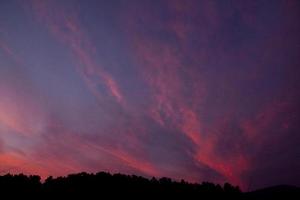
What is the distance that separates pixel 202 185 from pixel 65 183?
28.2m

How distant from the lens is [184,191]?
195 feet

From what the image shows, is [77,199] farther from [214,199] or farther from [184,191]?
[214,199]

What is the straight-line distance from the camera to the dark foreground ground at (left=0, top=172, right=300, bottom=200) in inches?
2009

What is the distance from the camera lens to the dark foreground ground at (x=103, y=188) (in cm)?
5103

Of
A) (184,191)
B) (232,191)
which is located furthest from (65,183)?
(232,191)

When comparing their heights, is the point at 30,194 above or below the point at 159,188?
below

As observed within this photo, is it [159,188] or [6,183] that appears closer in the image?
[6,183]

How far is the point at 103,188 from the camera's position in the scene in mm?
53562

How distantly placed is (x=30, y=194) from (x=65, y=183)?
20.9ft

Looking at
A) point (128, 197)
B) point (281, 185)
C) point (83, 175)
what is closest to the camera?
point (128, 197)

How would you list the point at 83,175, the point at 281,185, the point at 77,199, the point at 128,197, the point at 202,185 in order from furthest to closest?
the point at 281,185 < the point at 202,185 < the point at 83,175 < the point at 128,197 < the point at 77,199

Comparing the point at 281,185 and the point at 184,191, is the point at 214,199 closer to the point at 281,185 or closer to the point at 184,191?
the point at 184,191

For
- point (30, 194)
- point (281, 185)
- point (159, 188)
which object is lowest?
point (30, 194)

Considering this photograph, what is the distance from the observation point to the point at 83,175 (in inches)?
2303
